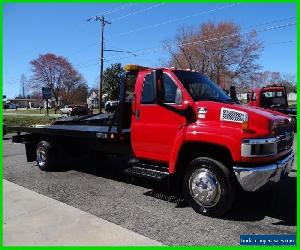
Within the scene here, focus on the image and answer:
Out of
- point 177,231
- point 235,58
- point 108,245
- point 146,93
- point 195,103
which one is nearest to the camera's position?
point 108,245

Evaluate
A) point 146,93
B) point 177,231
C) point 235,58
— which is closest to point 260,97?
point 146,93

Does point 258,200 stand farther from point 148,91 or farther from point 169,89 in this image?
point 148,91

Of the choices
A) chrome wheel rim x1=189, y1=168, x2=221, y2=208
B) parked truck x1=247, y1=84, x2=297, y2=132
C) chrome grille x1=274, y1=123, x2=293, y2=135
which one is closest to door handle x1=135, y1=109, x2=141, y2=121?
chrome wheel rim x1=189, y1=168, x2=221, y2=208

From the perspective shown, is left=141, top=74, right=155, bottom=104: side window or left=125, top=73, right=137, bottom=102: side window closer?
left=141, top=74, right=155, bottom=104: side window

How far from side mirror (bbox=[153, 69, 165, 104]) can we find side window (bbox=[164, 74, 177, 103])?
106 millimetres

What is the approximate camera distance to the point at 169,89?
6141 millimetres

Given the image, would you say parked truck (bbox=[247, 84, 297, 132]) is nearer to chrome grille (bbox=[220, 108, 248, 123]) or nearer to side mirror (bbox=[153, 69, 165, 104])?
side mirror (bbox=[153, 69, 165, 104])

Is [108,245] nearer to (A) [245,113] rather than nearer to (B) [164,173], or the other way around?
(B) [164,173]

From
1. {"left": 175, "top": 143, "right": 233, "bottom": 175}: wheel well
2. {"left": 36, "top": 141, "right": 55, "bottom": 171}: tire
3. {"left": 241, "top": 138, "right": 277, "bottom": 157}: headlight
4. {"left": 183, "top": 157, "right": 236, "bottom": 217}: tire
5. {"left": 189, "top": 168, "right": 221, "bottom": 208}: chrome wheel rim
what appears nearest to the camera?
{"left": 241, "top": 138, "right": 277, "bottom": 157}: headlight

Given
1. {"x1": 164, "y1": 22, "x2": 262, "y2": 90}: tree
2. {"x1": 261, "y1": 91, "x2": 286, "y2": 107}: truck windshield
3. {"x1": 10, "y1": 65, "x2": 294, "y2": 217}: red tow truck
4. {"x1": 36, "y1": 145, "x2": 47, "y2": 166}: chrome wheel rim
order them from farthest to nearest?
{"x1": 164, "y1": 22, "x2": 262, "y2": 90}: tree, {"x1": 261, "y1": 91, "x2": 286, "y2": 107}: truck windshield, {"x1": 36, "y1": 145, "x2": 47, "y2": 166}: chrome wheel rim, {"x1": 10, "y1": 65, "x2": 294, "y2": 217}: red tow truck

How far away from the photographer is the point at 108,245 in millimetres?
4523

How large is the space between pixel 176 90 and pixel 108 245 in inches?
103

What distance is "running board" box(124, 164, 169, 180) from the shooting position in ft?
19.8

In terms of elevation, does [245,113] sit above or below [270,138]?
above
